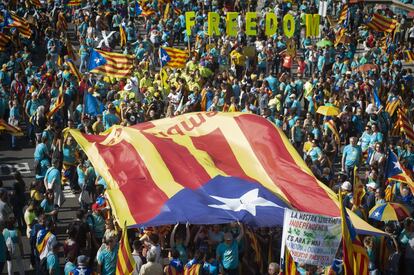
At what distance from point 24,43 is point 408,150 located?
53.2 feet

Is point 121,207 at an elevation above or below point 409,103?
above

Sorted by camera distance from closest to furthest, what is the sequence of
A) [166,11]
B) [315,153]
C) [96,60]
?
[315,153] → [96,60] → [166,11]

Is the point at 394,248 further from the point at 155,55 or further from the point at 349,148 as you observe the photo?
the point at 155,55

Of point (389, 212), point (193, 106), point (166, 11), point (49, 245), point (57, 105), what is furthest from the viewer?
point (166, 11)

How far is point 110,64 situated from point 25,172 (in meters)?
3.55

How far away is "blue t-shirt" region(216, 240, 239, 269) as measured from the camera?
1349cm

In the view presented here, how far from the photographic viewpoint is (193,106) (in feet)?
72.2

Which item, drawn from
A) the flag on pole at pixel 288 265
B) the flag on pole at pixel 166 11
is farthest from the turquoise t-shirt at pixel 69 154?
the flag on pole at pixel 166 11

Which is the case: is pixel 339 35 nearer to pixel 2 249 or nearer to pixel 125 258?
pixel 2 249

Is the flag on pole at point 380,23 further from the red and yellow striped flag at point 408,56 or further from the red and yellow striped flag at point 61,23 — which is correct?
the red and yellow striped flag at point 61,23

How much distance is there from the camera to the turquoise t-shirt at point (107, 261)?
42.0ft

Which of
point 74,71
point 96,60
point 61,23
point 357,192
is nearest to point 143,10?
point 61,23

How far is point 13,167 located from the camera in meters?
20.3

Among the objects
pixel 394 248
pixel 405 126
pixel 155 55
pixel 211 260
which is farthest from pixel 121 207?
pixel 155 55
